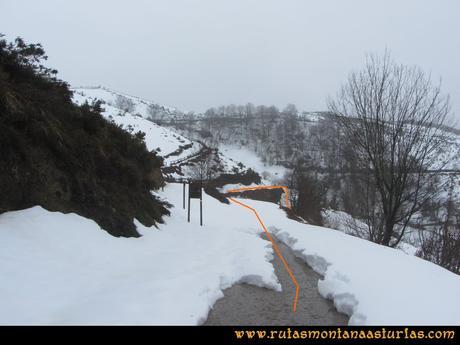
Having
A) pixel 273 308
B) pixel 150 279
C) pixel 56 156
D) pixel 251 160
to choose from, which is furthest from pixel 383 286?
pixel 251 160

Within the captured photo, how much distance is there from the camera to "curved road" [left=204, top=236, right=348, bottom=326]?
587cm

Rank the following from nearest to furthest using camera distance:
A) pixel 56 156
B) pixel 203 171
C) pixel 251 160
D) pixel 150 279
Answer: pixel 150 279
pixel 56 156
pixel 203 171
pixel 251 160

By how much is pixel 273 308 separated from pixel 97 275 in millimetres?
3420

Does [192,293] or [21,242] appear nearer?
[21,242]

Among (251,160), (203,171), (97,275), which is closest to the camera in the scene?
(97,275)

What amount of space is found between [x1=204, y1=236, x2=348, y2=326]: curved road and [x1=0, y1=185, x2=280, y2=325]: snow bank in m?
0.27

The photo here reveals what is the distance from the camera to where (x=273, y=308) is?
6.60 m

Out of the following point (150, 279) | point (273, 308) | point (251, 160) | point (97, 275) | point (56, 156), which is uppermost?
point (56, 156)

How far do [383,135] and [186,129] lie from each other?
122608 millimetres

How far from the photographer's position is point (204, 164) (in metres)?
56.7

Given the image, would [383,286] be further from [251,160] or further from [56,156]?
[251,160]

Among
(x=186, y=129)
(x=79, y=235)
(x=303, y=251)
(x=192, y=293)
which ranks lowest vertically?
(x=303, y=251)
